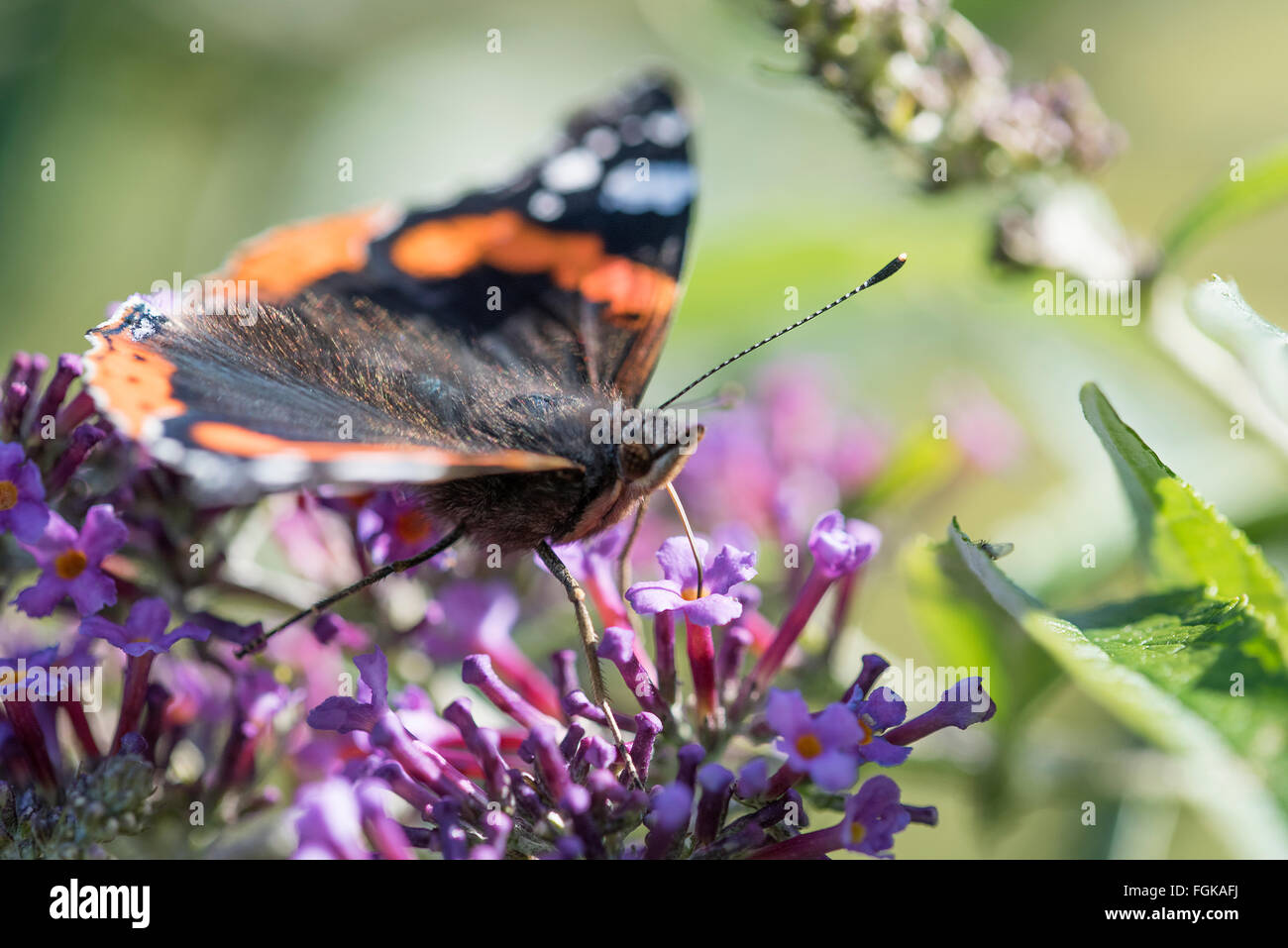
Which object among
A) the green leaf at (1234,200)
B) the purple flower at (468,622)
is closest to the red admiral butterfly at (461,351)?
the purple flower at (468,622)

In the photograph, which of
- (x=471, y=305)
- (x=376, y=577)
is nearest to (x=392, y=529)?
(x=376, y=577)

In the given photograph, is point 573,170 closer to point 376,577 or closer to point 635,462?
point 635,462

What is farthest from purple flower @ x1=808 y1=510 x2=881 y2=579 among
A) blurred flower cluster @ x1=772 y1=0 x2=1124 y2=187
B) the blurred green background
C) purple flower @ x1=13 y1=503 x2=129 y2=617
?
the blurred green background

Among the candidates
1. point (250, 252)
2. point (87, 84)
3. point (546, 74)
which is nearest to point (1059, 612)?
point (250, 252)

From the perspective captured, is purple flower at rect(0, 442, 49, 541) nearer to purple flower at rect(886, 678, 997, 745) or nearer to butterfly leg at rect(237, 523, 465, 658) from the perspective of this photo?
butterfly leg at rect(237, 523, 465, 658)
